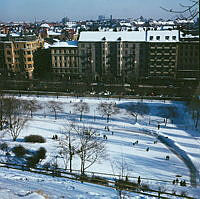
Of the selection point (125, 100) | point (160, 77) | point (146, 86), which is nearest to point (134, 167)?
point (125, 100)

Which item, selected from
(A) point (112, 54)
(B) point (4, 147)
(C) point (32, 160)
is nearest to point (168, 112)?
(C) point (32, 160)

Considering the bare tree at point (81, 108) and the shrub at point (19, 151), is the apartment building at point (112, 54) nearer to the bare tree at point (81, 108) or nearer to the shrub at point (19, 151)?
the bare tree at point (81, 108)

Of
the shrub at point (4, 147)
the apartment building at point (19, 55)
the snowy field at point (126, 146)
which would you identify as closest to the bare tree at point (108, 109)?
the snowy field at point (126, 146)

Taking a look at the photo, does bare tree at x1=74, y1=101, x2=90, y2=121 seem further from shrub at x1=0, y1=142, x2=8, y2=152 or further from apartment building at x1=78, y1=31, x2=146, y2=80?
apartment building at x1=78, y1=31, x2=146, y2=80

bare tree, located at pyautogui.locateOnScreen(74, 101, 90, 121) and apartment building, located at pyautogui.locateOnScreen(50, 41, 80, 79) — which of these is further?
apartment building, located at pyautogui.locateOnScreen(50, 41, 80, 79)

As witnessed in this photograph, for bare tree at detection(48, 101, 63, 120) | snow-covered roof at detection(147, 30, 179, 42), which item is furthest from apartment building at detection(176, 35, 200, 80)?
bare tree at detection(48, 101, 63, 120)

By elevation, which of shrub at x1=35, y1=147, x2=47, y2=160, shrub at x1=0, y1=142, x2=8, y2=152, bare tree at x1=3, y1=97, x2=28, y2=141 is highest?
bare tree at x1=3, y1=97, x2=28, y2=141
